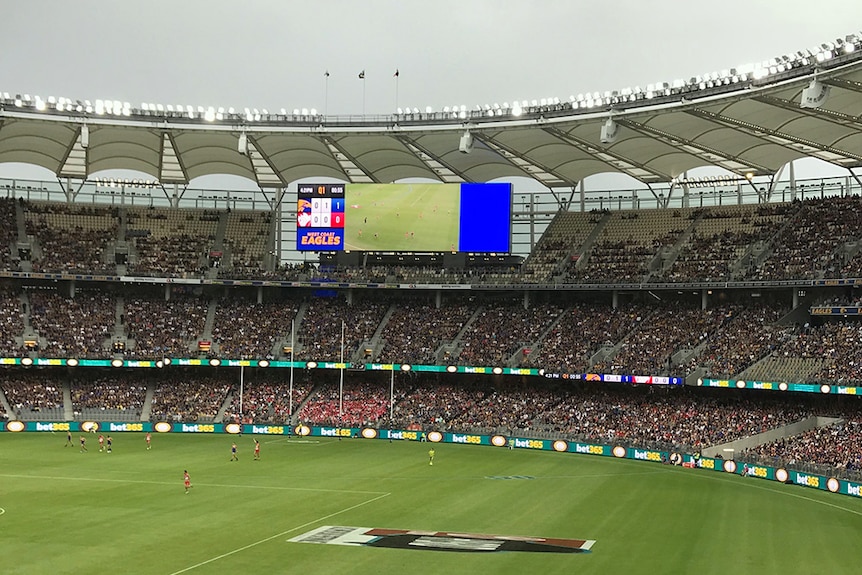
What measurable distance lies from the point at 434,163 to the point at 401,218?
18.0 ft

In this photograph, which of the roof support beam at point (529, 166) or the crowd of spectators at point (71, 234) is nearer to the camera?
the roof support beam at point (529, 166)

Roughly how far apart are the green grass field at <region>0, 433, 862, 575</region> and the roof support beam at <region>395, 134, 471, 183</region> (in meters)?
24.7

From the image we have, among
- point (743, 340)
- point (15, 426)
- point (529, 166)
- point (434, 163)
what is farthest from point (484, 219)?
point (15, 426)

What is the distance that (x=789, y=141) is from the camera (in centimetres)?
5900

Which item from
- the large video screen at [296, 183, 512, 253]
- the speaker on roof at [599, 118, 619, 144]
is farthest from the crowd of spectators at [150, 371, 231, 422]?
the speaker on roof at [599, 118, 619, 144]

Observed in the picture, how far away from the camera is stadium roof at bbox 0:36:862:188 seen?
51.9 m

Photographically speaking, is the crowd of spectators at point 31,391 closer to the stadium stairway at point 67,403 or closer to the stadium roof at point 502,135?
the stadium stairway at point 67,403

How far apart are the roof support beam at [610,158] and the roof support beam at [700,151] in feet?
16.9

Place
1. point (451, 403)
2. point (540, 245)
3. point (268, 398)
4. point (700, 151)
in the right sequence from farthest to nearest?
point (540, 245)
point (268, 398)
point (451, 403)
point (700, 151)

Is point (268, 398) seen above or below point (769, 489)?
above

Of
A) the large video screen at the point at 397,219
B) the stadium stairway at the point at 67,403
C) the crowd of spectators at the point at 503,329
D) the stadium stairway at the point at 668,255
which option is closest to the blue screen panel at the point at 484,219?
the large video screen at the point at 397,219

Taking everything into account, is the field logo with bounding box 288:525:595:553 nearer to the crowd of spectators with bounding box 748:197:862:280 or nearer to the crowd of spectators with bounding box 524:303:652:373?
the crowd of spectators with bounding box 524:303:652:373

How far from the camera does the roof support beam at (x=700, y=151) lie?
2380 inches

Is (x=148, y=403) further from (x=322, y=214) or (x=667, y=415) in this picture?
(x=667, y=415)
